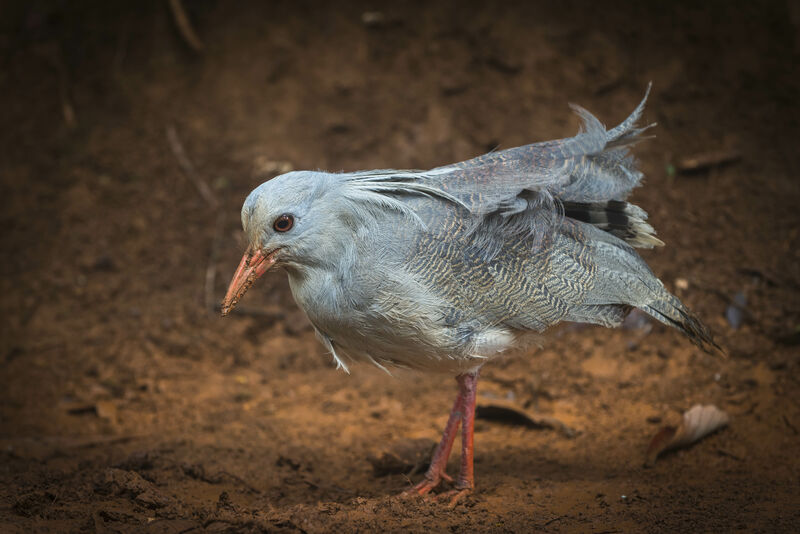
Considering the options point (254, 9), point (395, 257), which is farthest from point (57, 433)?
point (254, 9)

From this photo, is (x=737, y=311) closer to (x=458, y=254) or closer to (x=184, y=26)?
(x=458, y=254)

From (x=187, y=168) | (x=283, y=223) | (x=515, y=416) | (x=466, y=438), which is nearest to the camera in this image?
(x=283, y=223)

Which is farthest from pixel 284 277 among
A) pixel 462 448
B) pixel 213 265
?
pixel 462 448

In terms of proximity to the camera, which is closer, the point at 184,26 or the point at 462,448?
the point at 462,448

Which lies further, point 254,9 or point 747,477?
point 254,9

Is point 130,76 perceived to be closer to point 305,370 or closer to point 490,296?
point 305,370

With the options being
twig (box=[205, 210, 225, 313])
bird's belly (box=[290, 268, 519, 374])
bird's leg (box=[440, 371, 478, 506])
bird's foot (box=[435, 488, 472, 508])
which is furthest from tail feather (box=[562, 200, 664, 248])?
twig (box=[205, 210, 225, 313])

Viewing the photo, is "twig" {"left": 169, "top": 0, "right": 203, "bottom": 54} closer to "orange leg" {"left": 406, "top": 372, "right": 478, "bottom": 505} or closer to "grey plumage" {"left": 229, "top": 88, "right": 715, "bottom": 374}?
"grey plumage" {"left": 229, "top": 88, "right": 715, "bottom": 374}
